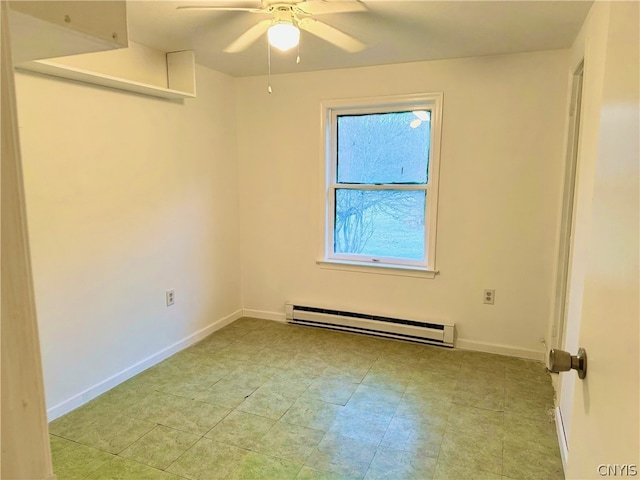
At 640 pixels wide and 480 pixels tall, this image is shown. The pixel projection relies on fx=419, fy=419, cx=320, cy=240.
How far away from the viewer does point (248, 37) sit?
8.57ft

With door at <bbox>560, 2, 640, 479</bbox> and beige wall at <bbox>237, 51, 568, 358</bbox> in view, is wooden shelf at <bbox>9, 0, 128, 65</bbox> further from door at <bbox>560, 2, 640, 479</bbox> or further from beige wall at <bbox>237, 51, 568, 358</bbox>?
beige wall at <bbox>237, 51, 568, 358</bbox>

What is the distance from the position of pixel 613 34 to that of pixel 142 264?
284 centimetres

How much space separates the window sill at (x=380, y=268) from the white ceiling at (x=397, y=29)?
162cm

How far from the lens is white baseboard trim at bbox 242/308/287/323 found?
3955 mm

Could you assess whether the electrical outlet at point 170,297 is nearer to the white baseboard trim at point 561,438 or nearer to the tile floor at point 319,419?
the tile floor at point 319,419

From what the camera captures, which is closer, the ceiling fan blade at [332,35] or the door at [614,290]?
the door at [614,290]

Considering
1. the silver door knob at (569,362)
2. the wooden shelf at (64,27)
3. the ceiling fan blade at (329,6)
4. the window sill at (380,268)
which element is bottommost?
the window sill at (380,268)

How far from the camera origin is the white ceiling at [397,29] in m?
2.16

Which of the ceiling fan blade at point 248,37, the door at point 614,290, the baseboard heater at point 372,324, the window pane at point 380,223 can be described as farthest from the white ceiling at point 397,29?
the baseboard heater at point 372,324

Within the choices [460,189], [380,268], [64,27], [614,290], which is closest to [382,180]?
[460,189]

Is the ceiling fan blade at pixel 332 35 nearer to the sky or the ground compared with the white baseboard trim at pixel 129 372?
nearer to the sky

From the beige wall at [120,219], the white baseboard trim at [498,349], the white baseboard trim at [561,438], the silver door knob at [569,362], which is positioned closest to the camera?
the silver door knob at [569,362]

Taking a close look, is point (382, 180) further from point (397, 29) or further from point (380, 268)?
point (397, 29)

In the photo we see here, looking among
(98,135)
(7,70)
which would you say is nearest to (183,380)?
(98,135)
